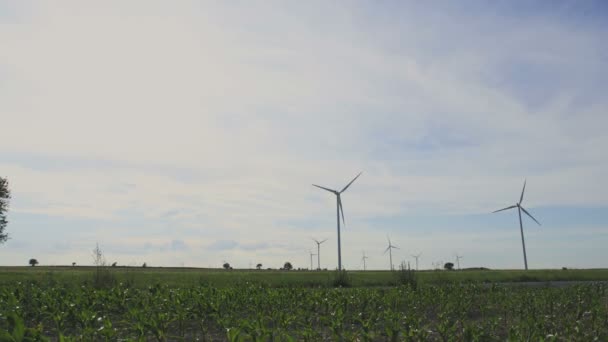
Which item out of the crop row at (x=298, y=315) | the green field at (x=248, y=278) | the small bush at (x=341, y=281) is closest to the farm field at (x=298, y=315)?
the crop row at (x=298, y=315)

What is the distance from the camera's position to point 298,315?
16.7 m

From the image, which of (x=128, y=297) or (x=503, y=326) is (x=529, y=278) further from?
(x=128, y=297)

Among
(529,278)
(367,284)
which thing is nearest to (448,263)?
(529,278)

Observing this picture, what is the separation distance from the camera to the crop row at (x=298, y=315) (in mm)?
12398

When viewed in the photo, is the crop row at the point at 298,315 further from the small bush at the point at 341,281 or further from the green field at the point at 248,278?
the small bush at the point at 341,281

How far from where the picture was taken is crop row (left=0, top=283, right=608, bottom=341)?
488 inches

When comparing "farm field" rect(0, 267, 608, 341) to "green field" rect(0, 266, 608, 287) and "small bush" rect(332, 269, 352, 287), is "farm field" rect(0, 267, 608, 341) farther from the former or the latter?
"small bush" rect(332, 269, 352, 287)

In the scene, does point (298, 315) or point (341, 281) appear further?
point (341, 281)

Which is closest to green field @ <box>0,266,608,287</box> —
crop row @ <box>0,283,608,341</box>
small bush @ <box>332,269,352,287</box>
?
small bush @ <box>332,269,352,287</box>

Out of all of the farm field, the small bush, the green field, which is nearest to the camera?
the farm field

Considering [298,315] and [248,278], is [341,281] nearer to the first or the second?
[248,278]

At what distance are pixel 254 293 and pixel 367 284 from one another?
18142 millimetres

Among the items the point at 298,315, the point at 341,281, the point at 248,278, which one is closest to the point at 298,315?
the point at 298,315

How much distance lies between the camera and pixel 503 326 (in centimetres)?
1617
